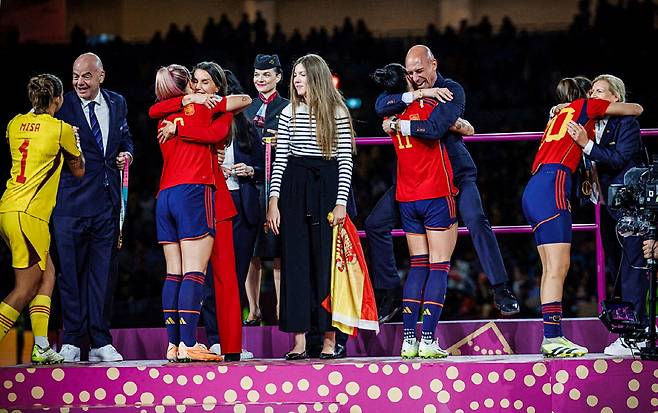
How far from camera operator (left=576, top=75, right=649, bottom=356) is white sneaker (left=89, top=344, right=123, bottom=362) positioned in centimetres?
252

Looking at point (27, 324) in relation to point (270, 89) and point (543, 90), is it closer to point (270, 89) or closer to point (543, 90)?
point (270, 89)

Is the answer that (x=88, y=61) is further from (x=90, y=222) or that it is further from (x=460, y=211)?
(x=460, y=211)

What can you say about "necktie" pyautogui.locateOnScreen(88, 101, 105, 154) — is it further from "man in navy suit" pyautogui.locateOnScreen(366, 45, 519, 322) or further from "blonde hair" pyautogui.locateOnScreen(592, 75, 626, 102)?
"blonde hair" pyautogui.locateOnScreen(592, 75, 626, 102)

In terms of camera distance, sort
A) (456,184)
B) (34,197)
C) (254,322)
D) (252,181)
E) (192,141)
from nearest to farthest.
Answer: (192,141) → (34,197) → (456,184) → (252,181) → (254,322)

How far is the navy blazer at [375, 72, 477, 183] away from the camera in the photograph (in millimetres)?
5129

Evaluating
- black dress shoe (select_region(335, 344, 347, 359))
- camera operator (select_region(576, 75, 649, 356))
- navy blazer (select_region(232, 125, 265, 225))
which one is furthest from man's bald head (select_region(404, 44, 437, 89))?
black dress shoe (select_region(335, 344, 347, 359))

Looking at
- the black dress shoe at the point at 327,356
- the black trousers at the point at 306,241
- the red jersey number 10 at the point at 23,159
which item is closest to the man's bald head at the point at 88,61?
the red jersey number 10 at the point at 23,159

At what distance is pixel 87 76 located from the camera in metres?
5.67

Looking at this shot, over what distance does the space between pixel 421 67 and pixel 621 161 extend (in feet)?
3.58

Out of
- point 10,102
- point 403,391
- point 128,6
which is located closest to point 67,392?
point 403,391

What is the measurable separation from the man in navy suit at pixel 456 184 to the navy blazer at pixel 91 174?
1.42 metres

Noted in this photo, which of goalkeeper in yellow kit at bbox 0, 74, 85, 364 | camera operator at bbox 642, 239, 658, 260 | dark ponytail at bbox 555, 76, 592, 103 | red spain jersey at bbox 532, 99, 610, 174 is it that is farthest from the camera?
dark ponytail at bbox 555, 76, 592, 103

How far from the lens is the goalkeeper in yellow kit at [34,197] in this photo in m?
5.29

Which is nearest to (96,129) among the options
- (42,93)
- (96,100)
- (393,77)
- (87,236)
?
(96,100)
